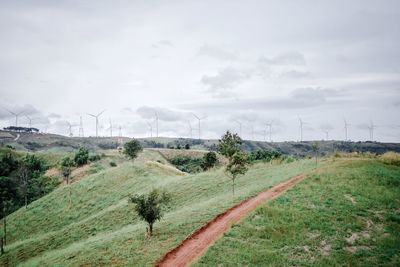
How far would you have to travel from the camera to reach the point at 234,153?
4425 cm

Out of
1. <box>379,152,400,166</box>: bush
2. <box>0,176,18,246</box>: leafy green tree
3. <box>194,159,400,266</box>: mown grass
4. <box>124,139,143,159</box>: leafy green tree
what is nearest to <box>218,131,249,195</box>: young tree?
<box>194,159,400,266</box>: mown grass

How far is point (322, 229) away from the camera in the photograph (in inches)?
1238

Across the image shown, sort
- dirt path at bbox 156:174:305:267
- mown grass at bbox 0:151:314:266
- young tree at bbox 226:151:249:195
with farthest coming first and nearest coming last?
young tree at bbox 226:151:249:195, mown grass at bbox 0:151:314:266, dirt path at bbox 156:174:305:267

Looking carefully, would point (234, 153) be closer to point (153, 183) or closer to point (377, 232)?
point (377, 232)

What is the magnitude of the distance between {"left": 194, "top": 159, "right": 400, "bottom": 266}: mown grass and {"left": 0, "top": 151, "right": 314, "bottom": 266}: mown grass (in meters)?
5.52

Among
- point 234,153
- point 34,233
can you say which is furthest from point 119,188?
point 234,153

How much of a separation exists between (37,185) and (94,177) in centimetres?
2989

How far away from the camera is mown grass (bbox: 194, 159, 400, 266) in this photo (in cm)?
2706

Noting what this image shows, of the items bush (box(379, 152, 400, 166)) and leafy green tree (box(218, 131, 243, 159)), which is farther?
bush (box(379, 152, 400, 166))

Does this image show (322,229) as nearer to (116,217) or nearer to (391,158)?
(391,158)

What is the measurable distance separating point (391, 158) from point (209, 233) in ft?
112

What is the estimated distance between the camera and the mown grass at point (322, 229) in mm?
27062

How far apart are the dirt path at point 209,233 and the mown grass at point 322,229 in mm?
1208

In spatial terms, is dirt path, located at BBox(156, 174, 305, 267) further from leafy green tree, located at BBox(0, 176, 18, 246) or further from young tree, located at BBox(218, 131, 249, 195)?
leafy green tree, located at BBox(0, 176, 18, 246)
